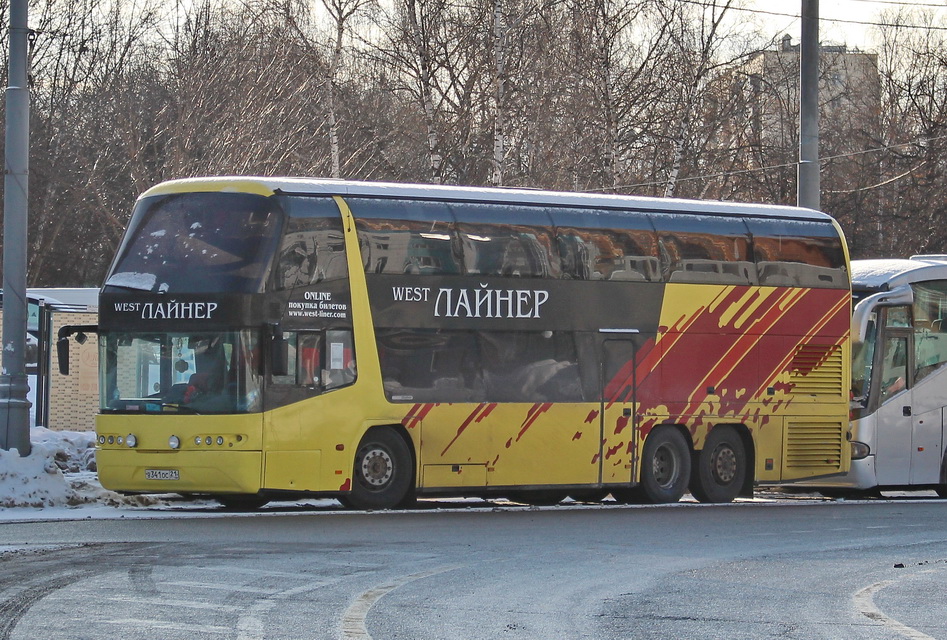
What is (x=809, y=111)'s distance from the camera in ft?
81.0

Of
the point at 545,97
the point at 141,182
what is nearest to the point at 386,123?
the point at 545,97

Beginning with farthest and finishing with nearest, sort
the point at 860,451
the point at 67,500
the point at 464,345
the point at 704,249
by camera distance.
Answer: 1. the point at 860,451
2. the point at 704,249
3. the point at 464,345
4. the point at 67,500

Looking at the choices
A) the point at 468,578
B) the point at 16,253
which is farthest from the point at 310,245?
the point at 468,578

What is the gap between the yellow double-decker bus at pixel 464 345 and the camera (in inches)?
673

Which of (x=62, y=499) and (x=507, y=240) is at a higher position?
(x=507, y=240)

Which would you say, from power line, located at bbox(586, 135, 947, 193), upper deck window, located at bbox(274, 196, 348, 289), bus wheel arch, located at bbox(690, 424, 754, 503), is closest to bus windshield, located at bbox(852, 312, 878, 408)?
bus wheel arch, located at bbox(690, 424, 754, 503)

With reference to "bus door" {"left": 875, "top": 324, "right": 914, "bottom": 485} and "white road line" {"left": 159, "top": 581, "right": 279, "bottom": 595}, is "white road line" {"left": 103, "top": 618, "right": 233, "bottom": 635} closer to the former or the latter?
"white road line" {"left": 159, "top": 581, "right": 279, "bottom": 595}

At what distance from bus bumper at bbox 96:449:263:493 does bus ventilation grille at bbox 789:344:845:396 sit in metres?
8.00

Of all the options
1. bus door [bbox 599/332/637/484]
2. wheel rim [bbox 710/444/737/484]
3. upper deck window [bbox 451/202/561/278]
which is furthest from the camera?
wheel rim [bbox 710/444/737/484]

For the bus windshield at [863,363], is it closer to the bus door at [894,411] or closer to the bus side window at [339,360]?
the bus door at [894,411]

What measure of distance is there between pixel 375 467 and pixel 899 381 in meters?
8.66

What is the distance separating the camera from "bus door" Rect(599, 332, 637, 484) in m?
19.7

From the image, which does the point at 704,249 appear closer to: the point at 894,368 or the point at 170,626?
the point at 894,368

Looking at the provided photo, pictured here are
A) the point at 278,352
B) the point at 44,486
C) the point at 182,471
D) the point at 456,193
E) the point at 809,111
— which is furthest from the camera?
the point at 809,111
